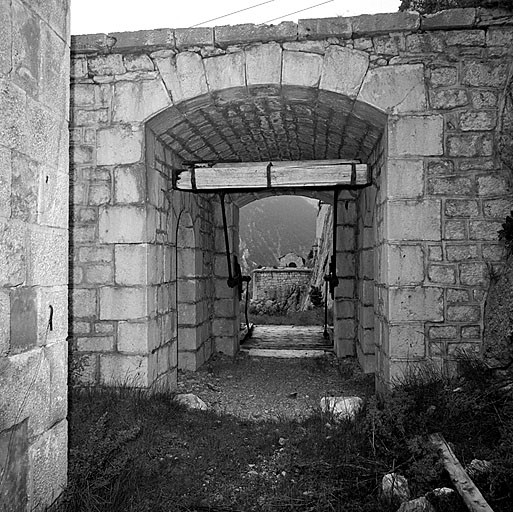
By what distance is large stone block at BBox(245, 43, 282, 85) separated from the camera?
4.42 meters

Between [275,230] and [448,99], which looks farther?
[275,230]

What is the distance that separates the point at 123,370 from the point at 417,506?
2795 mm

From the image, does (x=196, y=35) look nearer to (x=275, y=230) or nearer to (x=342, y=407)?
(x=342, y=407)

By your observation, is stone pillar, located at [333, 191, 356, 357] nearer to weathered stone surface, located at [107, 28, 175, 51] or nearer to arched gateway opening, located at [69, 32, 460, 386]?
arched gateway opening, located at [69, 32, 460, 386]

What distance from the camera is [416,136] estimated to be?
170 inches

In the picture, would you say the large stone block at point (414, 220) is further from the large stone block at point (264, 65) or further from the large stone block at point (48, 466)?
the large stone block at point (48, 466)

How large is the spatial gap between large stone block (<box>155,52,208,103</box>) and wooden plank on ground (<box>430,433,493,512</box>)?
10.6 ft

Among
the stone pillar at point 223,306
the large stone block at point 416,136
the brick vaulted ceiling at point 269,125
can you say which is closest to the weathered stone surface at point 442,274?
the large stone block at point 416,136

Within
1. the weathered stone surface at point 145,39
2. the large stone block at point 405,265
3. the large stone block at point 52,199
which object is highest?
the weathered stone surface at point 145,39

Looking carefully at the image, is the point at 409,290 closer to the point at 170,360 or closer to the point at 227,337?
the point at 170,360

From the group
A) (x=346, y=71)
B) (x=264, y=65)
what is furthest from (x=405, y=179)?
(x=264, y=65)

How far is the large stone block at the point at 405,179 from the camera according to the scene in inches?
170

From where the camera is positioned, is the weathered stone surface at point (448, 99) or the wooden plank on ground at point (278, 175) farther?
the wooden plank on ground at point (278, 175)

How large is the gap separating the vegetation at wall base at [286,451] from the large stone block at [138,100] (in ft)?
7.68
